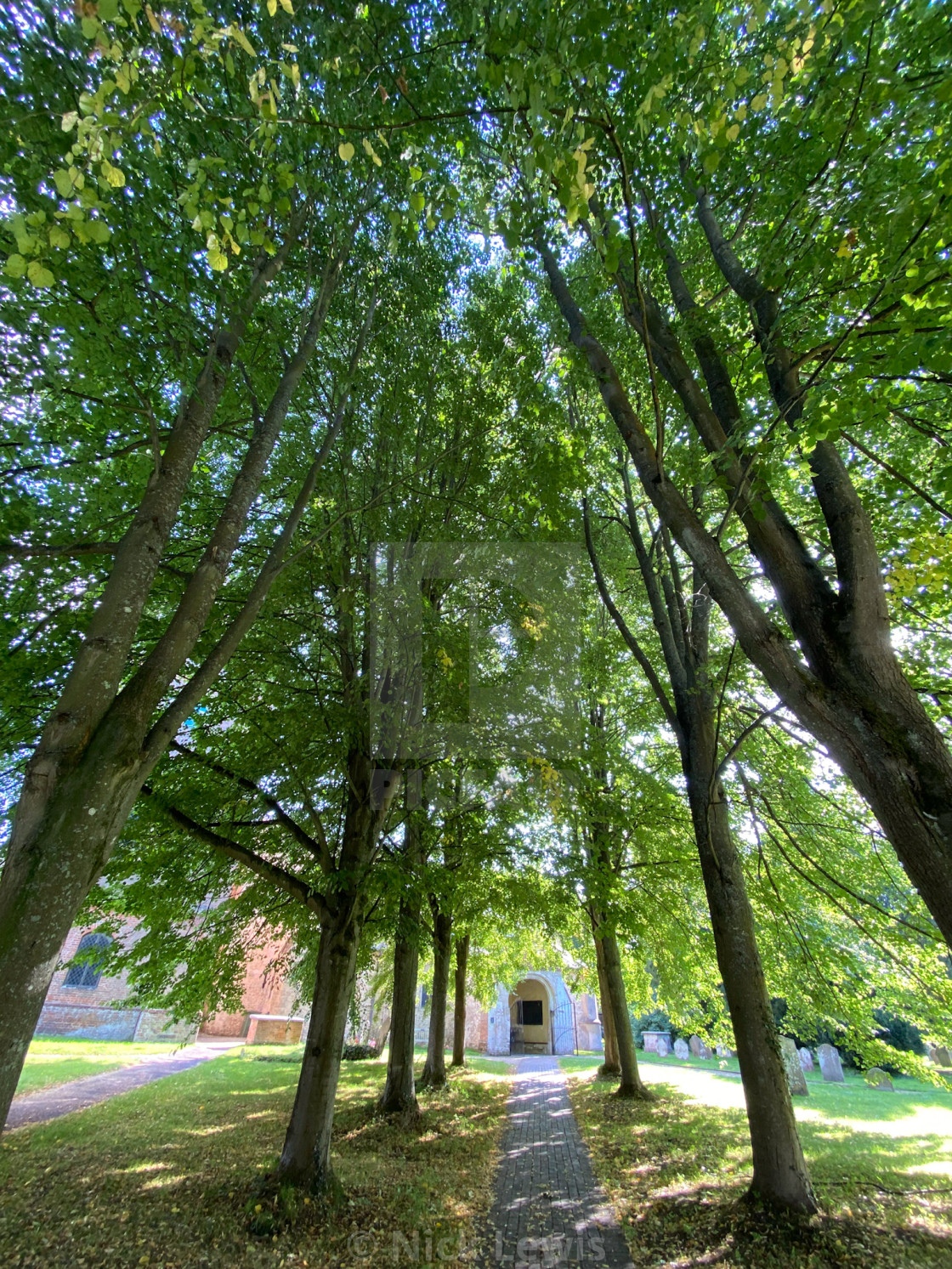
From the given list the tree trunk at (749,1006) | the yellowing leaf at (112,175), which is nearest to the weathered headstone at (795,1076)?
the tree trunk at (749,1006)

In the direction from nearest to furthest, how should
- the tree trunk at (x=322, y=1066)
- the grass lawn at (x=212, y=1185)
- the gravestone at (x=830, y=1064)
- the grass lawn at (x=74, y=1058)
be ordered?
the grass lawn at (x=212, y=1185), the tree trunk at (x=322, y=1066), the grass lawn at (x=74, y=1058), the gravestone at (x=830, y=1064)

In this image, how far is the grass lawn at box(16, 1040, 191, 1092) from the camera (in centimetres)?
1209

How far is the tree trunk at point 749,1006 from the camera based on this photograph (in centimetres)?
496

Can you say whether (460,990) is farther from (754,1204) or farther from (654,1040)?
(654,1040)

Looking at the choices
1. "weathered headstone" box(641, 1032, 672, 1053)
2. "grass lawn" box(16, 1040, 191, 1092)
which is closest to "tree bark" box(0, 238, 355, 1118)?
"grass lawn" box(16, 1040, 191, 1092)

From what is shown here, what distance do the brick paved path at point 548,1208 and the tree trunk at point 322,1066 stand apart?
1.84 m

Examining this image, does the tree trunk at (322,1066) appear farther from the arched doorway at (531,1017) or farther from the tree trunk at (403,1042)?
the arched doorway at (531,1017)

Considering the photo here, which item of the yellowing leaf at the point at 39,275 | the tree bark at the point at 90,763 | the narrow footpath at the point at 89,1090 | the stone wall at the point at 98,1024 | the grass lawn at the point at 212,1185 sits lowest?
the grass lawn at the point at 212,1185

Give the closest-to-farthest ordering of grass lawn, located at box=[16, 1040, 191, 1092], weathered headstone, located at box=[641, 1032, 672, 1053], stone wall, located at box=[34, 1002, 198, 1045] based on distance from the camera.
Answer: grass lawn, located at box=[16, 1040, 191, 1092] < stone wall, located at box=[34, 1002, 198, 1045] < weathered headstone, located at box=[641, 1032, 672, 1053]

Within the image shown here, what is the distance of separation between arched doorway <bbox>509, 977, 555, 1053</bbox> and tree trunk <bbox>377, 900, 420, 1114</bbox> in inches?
822

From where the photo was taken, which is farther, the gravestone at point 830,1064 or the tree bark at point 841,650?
the gravestone at point 830,1064

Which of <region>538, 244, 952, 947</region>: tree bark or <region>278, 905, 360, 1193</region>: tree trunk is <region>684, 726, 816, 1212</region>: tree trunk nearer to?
<region>538, 244, 952, 947</region>: tree bark

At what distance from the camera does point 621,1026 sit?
12.0 m

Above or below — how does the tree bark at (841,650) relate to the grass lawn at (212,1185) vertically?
above
